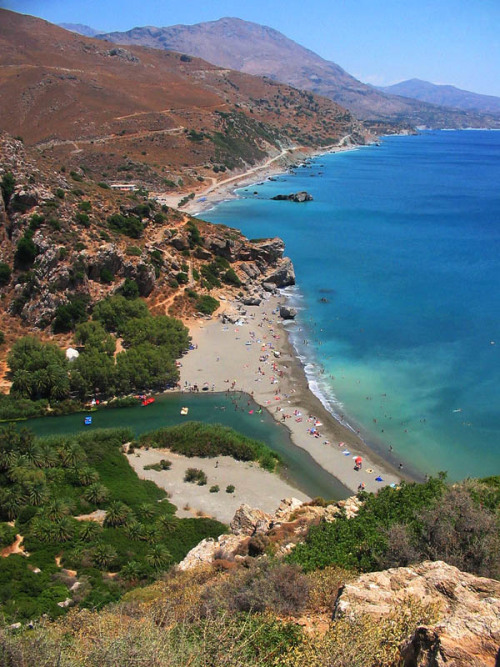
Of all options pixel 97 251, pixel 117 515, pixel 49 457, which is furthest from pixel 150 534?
pixel 97 251

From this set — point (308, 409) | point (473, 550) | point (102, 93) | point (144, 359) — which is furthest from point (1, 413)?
point (102, 93)

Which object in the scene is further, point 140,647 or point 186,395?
point 186,395

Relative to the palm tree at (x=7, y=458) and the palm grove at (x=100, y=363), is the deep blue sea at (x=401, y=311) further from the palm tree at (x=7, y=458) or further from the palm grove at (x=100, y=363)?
the palm tree at (x=7, y=458)

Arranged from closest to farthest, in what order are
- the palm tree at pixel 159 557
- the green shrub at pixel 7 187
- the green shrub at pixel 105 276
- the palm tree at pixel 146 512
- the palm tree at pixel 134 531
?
1. the palm tree at pixel 159 557
2. the palm tree at pixel 134 531
3. the palm tree at pixel 146 512
4. the green shrub at pixel 105 276
5. the green shrub at pixel 7 187

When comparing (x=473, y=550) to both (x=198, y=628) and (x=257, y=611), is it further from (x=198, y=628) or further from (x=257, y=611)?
(x=198, y=628)

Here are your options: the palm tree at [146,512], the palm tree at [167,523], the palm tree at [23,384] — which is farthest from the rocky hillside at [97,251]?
the palm tree at [167,523]

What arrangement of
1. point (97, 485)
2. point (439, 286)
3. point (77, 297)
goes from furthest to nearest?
point (439, 286)
point (77, 297)
point (97, 485)

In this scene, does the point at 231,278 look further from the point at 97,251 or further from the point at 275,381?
the point at 275,381
